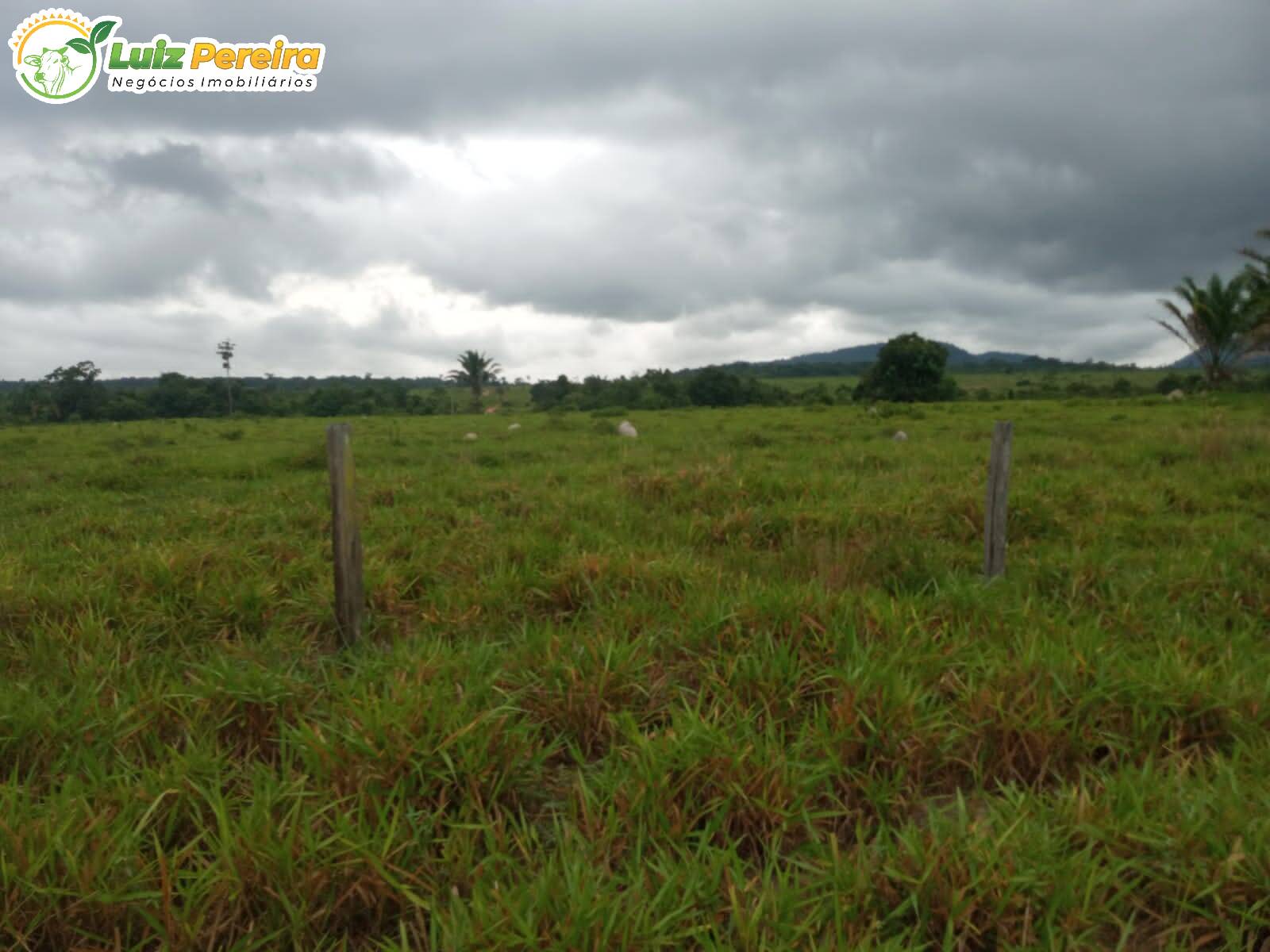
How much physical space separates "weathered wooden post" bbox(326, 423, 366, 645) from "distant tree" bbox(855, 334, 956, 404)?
35150 millimetres

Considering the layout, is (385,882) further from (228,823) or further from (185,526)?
(185,526)

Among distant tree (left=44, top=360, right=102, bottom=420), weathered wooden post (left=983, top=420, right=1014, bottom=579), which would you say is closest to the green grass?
weathered wooden post (left=983, top=420, right=1014, bottom=579)

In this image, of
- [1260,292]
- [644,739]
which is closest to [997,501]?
[644,739]

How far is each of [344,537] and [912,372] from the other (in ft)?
120

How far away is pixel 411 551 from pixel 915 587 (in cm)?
308

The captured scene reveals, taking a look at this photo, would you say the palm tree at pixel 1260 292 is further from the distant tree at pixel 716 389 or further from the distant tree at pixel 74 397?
the distant tree at pixel 74 397

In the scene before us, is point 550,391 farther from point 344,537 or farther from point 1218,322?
point 344,537

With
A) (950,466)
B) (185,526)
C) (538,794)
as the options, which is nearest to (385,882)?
(538,794)

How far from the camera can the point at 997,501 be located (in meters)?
4.18

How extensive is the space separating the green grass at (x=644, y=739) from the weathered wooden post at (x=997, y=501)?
0.47 ft

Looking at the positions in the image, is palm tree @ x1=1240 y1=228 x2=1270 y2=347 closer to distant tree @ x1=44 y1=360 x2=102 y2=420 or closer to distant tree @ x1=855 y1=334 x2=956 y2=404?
distant tree @ x1=855 y1=334 x2=956 y2=404

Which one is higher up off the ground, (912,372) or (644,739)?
(912,372)

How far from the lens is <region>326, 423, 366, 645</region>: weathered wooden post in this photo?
A: 3324 millimetres

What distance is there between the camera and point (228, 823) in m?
2.13
